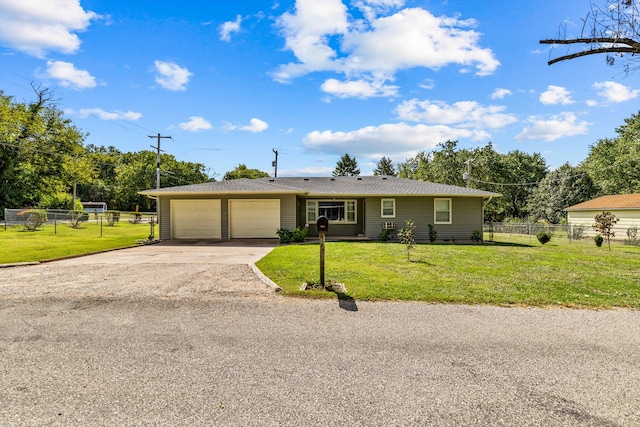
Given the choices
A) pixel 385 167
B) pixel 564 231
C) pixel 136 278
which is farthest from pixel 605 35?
pixel 385 167

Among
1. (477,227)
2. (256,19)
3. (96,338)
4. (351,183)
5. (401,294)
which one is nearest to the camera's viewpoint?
(96,338)

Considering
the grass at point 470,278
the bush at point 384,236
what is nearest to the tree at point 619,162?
the bush at point 384,236

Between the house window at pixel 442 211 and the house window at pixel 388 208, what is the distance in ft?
6.81

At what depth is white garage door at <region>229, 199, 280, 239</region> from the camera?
16.2m

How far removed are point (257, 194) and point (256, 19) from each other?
7372 mm

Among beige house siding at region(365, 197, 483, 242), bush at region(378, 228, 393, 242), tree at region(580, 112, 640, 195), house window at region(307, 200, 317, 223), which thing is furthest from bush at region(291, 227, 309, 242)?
tree at region(580, 112, 640, 195)

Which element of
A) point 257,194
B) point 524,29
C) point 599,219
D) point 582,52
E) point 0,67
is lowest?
point 599,219

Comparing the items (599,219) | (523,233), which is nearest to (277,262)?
(599,219)

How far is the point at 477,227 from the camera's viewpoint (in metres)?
16.8

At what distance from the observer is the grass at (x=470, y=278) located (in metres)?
5.40

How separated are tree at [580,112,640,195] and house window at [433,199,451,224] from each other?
956 inches

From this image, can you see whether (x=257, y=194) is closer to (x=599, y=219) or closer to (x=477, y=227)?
(x=477, y=227)

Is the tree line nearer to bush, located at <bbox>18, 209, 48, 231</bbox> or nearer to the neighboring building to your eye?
bush, located at <bbox>18, 209, 48, 231</bbox>

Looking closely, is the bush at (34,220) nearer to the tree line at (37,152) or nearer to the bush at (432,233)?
the tree line at (37,152)
